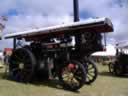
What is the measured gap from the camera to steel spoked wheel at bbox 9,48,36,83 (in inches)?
449

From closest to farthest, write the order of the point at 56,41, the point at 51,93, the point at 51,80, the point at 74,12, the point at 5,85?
the point at 51,93 → the point at 5,85 → the point at 56,41 → the point at 51,80 → the point at 74,12

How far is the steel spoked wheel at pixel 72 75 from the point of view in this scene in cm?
1021

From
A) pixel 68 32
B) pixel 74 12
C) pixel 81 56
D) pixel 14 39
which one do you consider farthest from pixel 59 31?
pixel 74 12

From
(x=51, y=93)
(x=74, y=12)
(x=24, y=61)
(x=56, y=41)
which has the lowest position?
(x=51, y=93)

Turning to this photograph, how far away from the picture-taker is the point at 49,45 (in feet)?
37.8

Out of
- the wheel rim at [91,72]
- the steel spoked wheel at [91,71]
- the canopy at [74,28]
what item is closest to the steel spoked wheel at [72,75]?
the canopy at [74,28]

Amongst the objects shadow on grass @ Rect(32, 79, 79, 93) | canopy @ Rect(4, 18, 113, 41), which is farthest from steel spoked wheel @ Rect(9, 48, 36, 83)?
canopy @ Rect(4, 18, 113, 41)

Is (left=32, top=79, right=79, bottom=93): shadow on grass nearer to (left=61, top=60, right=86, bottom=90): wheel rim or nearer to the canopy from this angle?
(left=61, top=60, right=86, bottom=90): wheel rim

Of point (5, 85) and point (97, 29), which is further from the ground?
point (97, 29)

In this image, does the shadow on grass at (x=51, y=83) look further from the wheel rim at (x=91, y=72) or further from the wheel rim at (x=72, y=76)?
the wheel rim at (x=91, y=72)

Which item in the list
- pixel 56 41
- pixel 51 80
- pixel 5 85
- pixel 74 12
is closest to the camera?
pixel 5 85

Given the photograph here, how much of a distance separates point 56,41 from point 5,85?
2.75m

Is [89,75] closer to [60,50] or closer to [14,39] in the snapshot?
[60,50]

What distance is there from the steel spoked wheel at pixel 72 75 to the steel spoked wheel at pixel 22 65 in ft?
4.78
